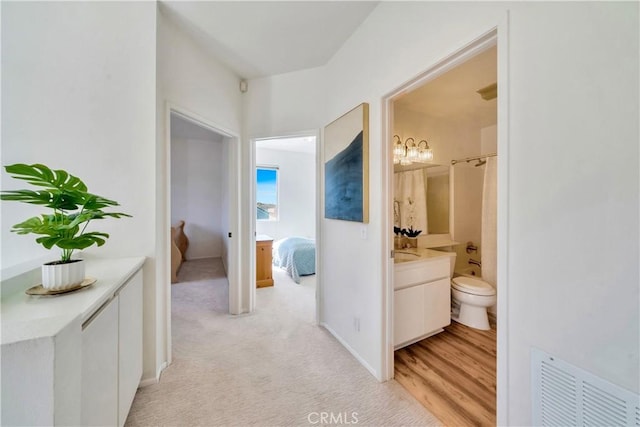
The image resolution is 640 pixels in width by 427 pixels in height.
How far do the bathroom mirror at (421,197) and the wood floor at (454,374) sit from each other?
3.85 ft

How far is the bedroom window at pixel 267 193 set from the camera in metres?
5.52

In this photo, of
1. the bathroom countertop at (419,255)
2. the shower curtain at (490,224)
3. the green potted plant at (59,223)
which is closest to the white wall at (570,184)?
the bathroom countertop at (419,255)

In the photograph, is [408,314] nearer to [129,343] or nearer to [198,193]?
[129,343]

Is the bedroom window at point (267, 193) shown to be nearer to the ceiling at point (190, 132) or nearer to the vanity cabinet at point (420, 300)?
the ceiling at point (190, 132)

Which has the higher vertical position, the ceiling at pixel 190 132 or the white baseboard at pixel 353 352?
the ceiling at pixel 190 132

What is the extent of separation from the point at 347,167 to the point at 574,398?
5.54 ft

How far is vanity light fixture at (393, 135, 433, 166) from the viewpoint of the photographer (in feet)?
8.70

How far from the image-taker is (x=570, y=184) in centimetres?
78

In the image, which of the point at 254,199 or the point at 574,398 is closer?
the point at 574,398

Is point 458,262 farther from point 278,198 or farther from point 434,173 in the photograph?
point 278,198

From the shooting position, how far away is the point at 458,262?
3.08 m

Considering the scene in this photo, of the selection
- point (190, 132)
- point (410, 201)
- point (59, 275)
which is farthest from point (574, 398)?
point (190, 132)

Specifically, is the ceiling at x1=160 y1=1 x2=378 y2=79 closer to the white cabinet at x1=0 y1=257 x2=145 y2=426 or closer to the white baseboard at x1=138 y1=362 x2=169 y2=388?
the white cabinet at x1=0 y1=257 x2=145 y2=426

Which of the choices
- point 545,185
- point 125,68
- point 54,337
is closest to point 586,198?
point 545,185
